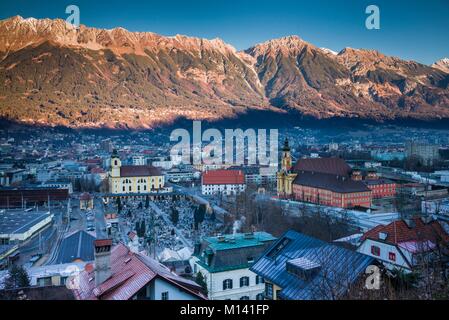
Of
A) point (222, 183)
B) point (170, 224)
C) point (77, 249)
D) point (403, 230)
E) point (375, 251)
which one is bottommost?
point (170, 224)

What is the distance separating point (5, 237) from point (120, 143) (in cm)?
6137

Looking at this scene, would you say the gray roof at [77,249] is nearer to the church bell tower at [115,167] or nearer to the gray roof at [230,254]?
the gray roof at [230,254]

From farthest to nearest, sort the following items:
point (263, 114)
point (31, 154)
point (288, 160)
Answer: point (263, 114), point (31, 154), point (288, 160)

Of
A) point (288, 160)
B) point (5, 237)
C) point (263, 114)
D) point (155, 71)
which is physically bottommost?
point (5, 237)

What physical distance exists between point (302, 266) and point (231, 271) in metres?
3.60

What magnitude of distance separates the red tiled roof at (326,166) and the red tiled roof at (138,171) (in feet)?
44.4

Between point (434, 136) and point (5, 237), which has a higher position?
point (434, 136)

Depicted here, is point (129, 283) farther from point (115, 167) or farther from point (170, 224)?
point (115, 167)

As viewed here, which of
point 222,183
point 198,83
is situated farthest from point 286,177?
point 198,83

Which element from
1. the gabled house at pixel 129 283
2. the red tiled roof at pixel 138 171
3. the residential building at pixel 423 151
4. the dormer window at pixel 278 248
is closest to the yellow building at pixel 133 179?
the red tiled roof at pixel 138 171

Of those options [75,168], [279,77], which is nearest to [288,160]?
[75,168]

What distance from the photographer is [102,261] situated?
581 centimetres
